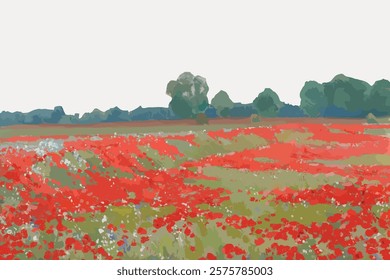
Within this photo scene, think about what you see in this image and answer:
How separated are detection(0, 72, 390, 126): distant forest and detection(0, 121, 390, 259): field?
872 centimetres

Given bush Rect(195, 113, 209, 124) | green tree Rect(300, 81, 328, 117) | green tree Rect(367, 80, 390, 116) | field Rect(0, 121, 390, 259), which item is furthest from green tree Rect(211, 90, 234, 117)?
field Rect(0, 121, 390, 259)

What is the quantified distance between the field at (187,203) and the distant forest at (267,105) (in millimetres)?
8716

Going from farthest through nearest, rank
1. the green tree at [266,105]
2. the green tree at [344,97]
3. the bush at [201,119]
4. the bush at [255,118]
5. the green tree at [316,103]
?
the bush at [201,119], the bush at [255,118], the green tree at [266,105], the green tree at [344,97], the green tree at [316,103]

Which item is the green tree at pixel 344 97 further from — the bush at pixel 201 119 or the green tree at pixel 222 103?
the bush at pixel 201 119

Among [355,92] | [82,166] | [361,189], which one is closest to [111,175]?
[82,166]

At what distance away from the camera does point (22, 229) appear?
12062 millimetres

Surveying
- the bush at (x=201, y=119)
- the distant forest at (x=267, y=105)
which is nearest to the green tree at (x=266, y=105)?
the distant forest at (x=267, y=105)

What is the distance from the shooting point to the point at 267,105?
43.6 m

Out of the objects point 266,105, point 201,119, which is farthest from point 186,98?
point 266,105

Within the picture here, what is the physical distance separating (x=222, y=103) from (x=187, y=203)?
1096 inches

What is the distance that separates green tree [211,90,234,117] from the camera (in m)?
36.8

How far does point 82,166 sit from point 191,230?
8750 millimetres

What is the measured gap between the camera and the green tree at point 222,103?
36.8 m

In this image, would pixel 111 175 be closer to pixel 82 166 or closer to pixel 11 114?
pixel 82 166
